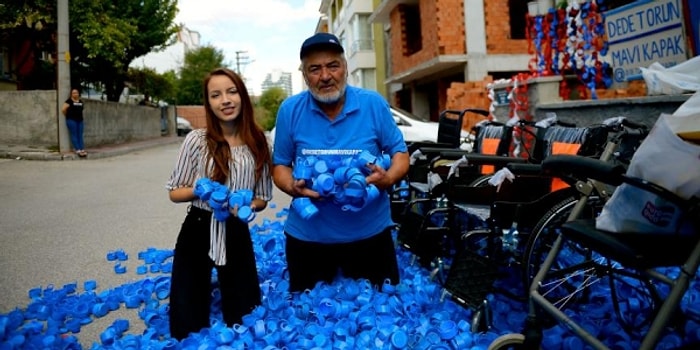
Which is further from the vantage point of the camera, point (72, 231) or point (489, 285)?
point (72, 231)

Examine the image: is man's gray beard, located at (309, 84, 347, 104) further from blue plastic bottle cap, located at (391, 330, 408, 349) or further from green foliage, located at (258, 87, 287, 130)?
green foliage, located at (258, 87, 287, 130)

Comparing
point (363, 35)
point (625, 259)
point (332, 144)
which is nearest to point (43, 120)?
point (332, 144)

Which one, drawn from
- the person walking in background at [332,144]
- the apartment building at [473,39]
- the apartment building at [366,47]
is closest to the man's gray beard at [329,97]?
the person walking in background at [332,144]

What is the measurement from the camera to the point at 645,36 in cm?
551

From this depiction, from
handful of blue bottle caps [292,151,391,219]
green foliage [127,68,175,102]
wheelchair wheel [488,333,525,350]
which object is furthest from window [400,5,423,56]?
wheelchair wheel [488,333,525,350]

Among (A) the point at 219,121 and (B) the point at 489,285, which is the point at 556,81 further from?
(A) the point at 219,121

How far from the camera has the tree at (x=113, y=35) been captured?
18.1 m

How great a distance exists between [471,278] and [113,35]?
1869 centimetres

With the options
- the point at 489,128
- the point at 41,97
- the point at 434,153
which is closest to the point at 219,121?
the point at 434,153

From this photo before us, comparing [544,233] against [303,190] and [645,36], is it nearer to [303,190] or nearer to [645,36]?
[303,190]

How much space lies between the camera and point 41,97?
16.1 meters

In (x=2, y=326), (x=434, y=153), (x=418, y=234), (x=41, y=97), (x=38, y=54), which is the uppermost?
(x=38, y=54)

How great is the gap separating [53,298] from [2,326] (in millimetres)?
687

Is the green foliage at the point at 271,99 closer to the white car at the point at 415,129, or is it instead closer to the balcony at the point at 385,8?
the balcony at the point at 385,8
